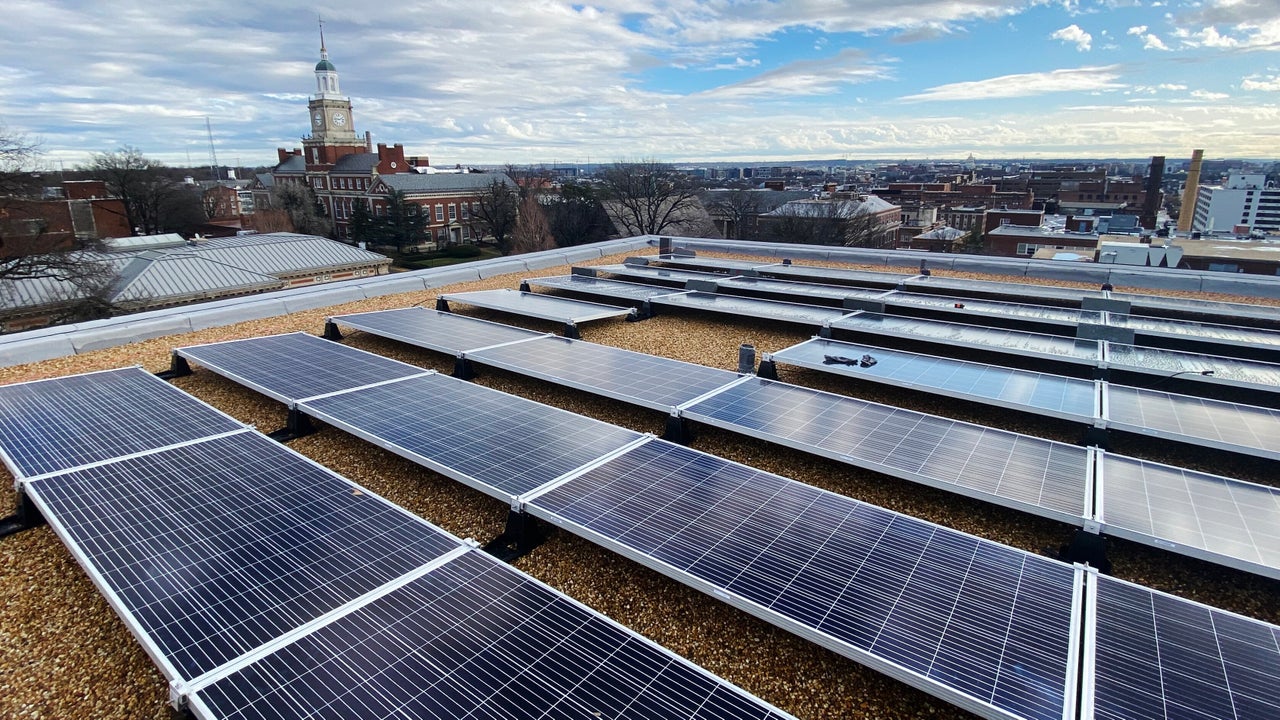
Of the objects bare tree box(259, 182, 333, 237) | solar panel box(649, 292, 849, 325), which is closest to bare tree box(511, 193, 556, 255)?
bare tree box(259, 182, 333, 237)

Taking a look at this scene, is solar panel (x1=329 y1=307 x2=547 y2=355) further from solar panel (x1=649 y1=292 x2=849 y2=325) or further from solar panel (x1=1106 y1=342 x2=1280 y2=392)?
solar panel (x1=1106 y1=342 x2=1280 y2=392)

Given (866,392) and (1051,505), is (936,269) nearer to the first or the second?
(866,392)

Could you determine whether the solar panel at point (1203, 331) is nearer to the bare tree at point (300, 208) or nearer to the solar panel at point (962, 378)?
the solar panel at point (962, 378)

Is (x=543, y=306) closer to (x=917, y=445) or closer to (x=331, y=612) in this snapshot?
(x=917, y=445)

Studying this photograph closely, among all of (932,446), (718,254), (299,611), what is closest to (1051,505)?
(932,446)

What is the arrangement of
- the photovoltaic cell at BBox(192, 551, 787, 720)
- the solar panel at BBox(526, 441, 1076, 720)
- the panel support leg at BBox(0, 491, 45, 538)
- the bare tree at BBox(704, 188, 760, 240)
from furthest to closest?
the bare tree at BBox(704, 188, 760, 240), the panel support leg at BBox(0, 491, 45, 538), the solar panel at BBox(526, 441, 1076, 720), the photovoltaic cell at BBox(192, 551, 787, 720)

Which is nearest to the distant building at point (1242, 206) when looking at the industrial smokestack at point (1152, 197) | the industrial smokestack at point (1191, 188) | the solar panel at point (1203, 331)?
the industrial smokestack at point (1152, 197)

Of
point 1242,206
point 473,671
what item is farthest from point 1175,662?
point 1242,206
